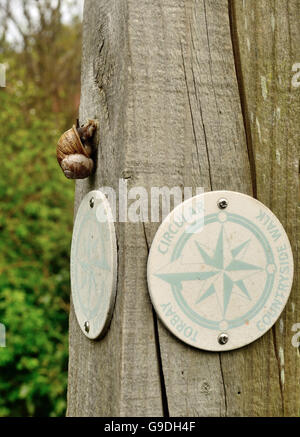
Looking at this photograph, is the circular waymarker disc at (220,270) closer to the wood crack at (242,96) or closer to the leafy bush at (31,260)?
the wood crack at (242,96)

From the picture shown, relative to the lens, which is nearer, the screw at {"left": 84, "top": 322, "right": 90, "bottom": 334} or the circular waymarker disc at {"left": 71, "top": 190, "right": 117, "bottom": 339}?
the circular waymarker disc at {"left": 71, "top": 190, "right": 117, "bottom": 339}

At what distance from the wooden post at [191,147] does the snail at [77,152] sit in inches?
1.4

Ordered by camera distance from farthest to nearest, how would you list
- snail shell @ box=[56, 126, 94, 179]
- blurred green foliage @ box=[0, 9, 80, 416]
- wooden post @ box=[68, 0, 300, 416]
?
1. blurred green foliage @ box=[0, 9, 80, 416]
2. snail shell @ box=[56, 126, 94, 179]
3. wooden post @ box=[68, 0, 300, 416]

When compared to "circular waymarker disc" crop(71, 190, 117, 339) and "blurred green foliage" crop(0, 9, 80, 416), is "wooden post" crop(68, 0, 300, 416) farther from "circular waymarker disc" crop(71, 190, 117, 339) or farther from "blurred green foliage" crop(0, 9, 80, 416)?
"blurred green foliage" crop(0, 9, 80, 416)

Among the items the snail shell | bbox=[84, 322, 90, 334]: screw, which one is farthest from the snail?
bbox=[84, 322, 90, 334]: screw

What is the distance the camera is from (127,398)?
1.02 m

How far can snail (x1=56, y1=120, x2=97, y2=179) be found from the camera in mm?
1167

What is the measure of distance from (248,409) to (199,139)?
1.87ft

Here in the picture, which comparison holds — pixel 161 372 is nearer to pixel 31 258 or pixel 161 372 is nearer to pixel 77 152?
pixel 77 152

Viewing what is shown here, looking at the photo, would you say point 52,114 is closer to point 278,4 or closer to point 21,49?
point 21,49

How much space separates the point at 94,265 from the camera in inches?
46.1

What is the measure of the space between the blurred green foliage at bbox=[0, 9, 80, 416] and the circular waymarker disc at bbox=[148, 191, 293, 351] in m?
1.95

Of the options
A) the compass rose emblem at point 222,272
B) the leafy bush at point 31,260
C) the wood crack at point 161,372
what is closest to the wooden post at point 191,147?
the wood crack at point 161,372

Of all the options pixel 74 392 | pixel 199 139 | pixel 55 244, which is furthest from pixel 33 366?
pixel 199 139
